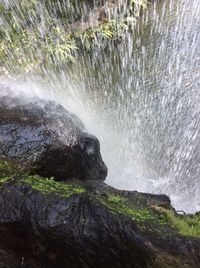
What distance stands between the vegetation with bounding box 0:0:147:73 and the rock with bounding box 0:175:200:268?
19.0 feet

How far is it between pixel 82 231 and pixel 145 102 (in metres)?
6.35

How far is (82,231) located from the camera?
10.6 ft

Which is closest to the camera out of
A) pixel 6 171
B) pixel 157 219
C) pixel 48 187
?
pixel 157 219

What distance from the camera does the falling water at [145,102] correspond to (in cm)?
741

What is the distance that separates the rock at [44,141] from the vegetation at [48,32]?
11.3ft

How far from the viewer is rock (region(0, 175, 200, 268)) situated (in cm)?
304

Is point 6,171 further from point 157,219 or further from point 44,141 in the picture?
point 157,219

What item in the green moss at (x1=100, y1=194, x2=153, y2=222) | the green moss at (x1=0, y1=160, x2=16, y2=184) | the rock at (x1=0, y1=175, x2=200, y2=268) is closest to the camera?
the rock at (x1=0, y1=175, x2=200, y2=268)

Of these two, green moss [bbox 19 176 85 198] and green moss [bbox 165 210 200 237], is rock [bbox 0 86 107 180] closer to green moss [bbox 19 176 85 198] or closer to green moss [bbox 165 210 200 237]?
green moss [bbox 19 176 85 198]

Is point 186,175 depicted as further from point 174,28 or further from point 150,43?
point 174,28

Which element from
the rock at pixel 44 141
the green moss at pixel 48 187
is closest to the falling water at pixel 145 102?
the rock at pixel 44 141

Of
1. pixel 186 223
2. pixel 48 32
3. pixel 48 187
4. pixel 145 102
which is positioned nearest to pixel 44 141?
pixel 48 187

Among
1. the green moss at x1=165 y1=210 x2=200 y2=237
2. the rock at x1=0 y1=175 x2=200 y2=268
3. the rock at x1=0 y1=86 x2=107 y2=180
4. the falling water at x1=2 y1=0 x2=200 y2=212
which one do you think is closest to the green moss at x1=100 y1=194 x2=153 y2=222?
the rock at x1=0 y1=175 x2=200 y2=268

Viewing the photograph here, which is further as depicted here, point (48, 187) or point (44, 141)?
point (44, 141)
